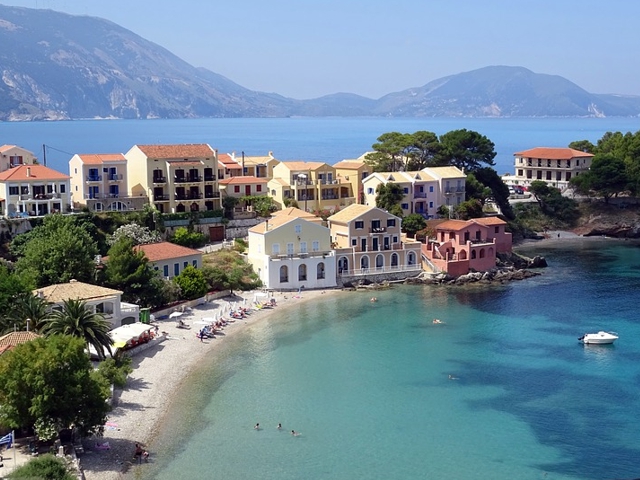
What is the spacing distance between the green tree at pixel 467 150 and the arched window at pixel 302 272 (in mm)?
29285

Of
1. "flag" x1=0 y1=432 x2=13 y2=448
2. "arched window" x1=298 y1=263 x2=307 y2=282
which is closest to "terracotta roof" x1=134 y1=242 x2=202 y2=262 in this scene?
"arched window" x1=298 y1=263 x2=307 y2=282

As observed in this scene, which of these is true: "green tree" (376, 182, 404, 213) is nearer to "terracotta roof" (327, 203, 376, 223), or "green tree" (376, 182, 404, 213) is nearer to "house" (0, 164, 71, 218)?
"terracotta roof" (327, 203, 376, 223)

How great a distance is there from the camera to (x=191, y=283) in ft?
166

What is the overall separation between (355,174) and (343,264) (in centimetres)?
1859

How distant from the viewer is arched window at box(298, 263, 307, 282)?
5741cm

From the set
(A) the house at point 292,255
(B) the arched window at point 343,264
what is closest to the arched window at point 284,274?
(A) the house at point 292,255

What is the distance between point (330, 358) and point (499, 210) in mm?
44206

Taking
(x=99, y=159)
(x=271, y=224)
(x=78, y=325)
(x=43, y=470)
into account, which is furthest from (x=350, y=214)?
(x=43, y=470)

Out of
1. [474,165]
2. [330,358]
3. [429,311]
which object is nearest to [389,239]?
[429,311]

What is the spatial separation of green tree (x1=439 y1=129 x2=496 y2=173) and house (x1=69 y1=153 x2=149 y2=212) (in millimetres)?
32300

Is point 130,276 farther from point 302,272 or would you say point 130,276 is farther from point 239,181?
point 239,181

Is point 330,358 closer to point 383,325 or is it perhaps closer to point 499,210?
point 383,325

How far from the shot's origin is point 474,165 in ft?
274

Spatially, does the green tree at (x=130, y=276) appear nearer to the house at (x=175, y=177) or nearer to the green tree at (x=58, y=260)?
the green tree at (x=58, y=260)
